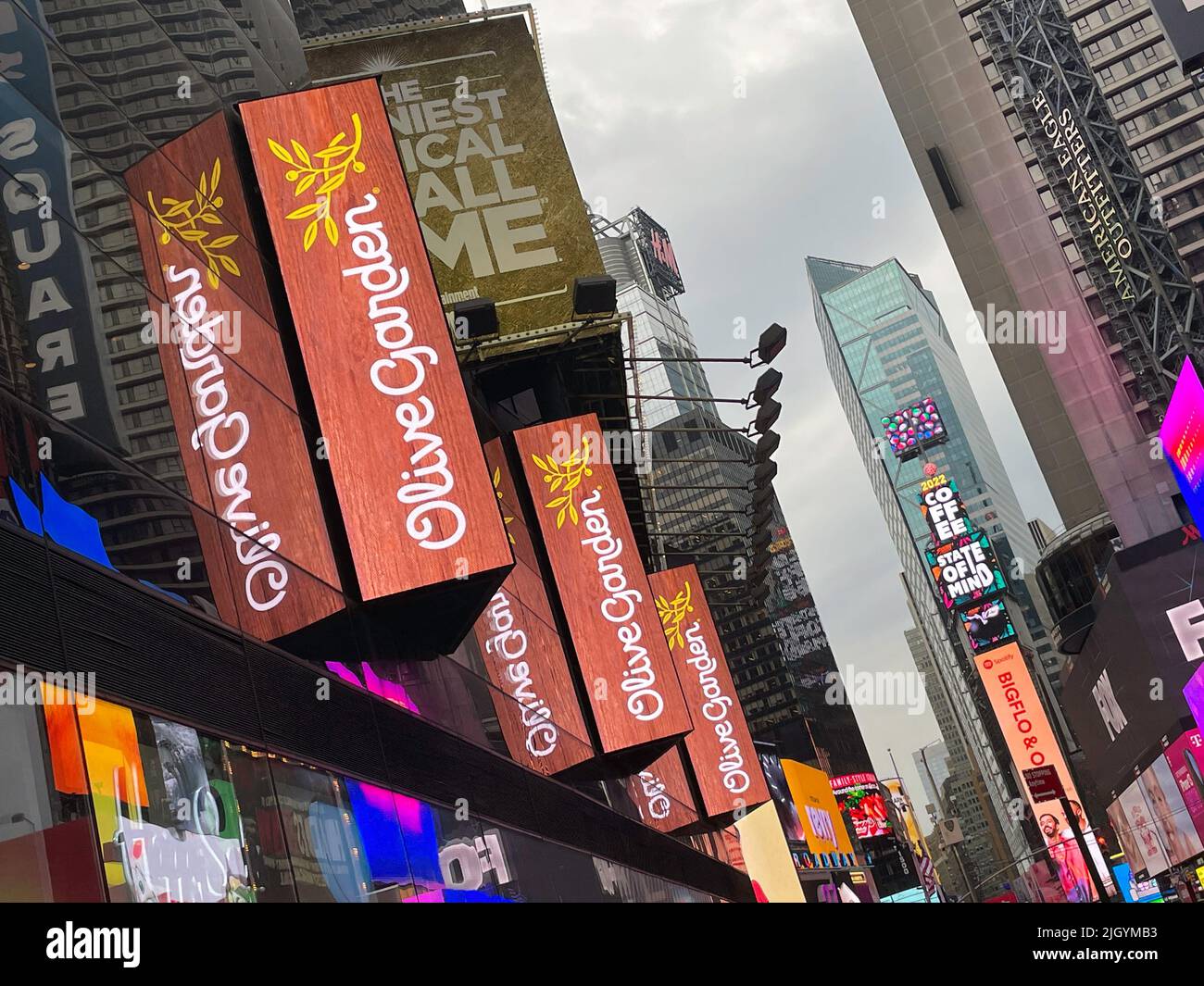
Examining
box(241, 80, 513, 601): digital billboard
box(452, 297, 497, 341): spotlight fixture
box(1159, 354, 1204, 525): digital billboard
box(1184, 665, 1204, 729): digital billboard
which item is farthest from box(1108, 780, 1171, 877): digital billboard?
box(241, 80, 513, 601): digital billboard

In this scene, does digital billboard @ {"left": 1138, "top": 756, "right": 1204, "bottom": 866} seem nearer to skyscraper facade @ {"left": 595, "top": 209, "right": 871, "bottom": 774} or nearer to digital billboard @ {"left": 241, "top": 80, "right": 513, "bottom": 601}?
skyscraper facade @ {"left": 595, "top": 209, "right": 871, "bottom": 774}

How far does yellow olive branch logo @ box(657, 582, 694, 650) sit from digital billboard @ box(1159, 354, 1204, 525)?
19319mm

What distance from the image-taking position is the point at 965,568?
122312mm

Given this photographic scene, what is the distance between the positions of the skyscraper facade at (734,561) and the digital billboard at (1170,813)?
20419 millimetres

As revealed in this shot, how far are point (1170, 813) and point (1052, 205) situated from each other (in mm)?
65104

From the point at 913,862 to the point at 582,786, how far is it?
10961cm

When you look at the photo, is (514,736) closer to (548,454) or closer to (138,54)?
(548,454)

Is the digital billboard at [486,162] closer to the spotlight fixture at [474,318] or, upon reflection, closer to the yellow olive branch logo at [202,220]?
the spotlight fixture at [474,318]

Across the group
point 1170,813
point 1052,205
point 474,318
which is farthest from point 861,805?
point 474,318

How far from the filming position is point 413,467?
441 inches

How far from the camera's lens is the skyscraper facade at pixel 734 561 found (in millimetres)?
96062

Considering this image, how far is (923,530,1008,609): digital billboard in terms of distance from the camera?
12031 centimetres

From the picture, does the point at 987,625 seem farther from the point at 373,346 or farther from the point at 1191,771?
the point at 373,346
